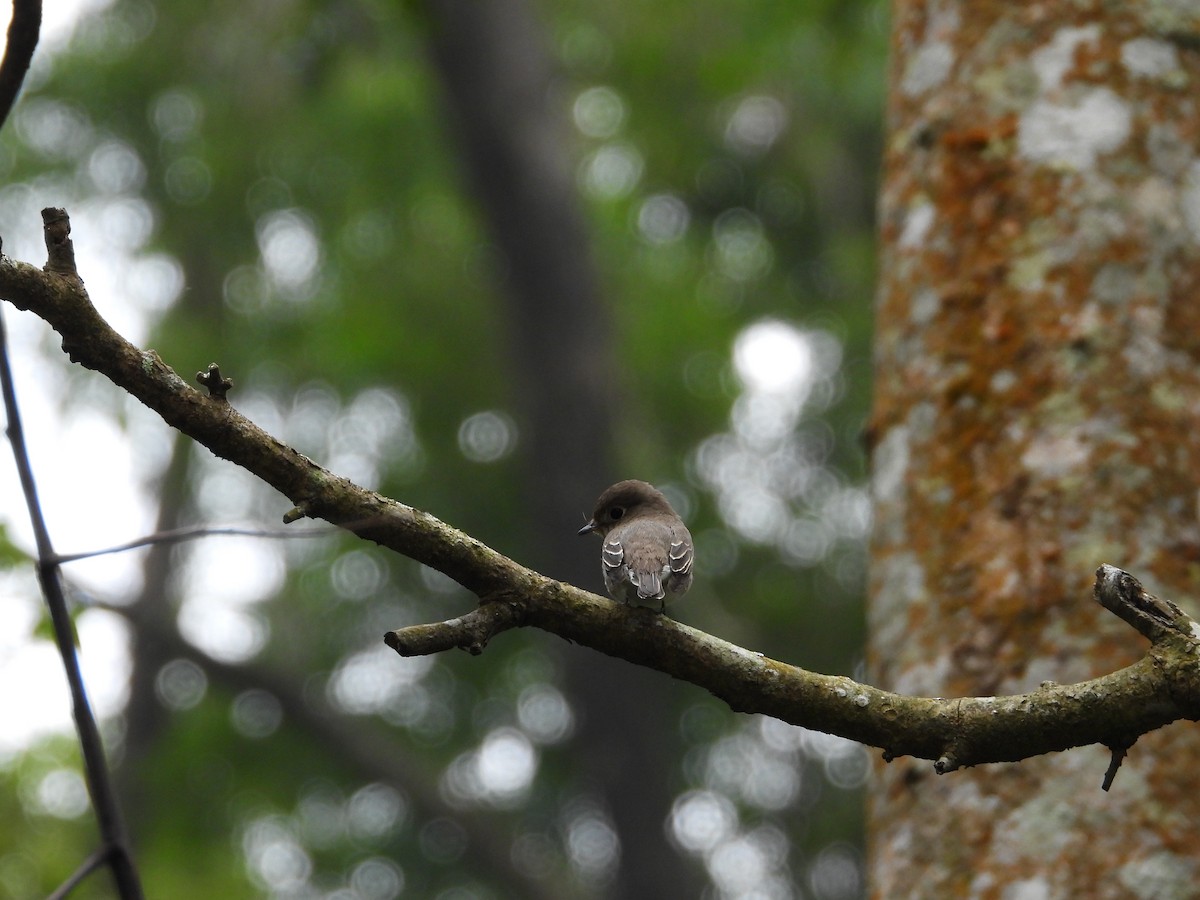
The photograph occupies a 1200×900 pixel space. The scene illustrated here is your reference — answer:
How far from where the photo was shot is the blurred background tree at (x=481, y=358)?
12.1 meters

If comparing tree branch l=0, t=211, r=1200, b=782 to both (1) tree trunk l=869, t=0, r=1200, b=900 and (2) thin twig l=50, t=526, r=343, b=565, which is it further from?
(1) tree trunk l=869, t=0, r=1200, b=900

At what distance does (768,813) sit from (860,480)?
3563 millimetres

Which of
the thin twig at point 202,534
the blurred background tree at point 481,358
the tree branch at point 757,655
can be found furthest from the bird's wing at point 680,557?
the blurred background tree at point 481,358

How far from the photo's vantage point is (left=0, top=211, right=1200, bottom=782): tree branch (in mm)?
2467

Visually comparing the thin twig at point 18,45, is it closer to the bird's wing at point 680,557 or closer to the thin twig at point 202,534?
the thin twig at point 202,534

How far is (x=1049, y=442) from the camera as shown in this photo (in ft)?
12.6

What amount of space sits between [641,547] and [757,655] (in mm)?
1335

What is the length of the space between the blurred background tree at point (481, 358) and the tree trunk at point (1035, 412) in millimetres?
7049

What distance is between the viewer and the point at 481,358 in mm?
13750

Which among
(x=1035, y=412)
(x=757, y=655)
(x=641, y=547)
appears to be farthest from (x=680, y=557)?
(x=757, y=655)

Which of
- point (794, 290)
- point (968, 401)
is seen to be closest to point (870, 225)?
point (794, 290)

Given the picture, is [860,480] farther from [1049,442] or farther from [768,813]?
[1049,442]

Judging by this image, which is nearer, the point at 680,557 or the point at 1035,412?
the point at 1035,412

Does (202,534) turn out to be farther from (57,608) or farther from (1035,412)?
(1035,412)
